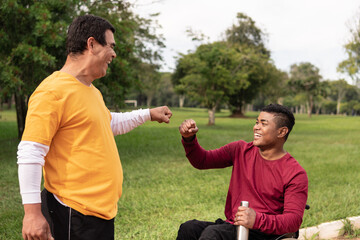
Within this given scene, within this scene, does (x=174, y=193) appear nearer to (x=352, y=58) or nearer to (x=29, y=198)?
(x=29, y=198)

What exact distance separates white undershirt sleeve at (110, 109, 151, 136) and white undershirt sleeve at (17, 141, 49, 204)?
32.9 inches

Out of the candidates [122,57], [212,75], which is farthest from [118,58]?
[212,75]

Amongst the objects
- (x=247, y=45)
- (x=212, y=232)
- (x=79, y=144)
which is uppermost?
(x=247, y=45)

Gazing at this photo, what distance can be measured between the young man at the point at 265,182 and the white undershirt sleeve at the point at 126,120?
341 mm

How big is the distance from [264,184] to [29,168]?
144 cm

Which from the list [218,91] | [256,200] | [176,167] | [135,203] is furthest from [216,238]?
[218,91]

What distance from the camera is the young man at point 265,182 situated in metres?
2.32

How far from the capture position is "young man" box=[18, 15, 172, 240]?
1976 mm

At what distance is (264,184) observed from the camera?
2473mm

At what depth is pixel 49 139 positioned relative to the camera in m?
1.89

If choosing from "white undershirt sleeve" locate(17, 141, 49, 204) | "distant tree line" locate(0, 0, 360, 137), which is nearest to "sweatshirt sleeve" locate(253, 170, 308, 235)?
"white undershirt sleeve" locate(17, 141, 49, 204)

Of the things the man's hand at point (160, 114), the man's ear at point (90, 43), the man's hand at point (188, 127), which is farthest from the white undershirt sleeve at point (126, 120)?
the man's ear at point (90, 43)

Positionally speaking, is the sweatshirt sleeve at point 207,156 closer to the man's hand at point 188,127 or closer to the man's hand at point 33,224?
the man's hand at point 188,127

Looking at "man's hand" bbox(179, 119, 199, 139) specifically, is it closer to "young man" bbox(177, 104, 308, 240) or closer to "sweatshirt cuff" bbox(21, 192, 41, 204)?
"young man" bbox(177, 104, 308, 240)
